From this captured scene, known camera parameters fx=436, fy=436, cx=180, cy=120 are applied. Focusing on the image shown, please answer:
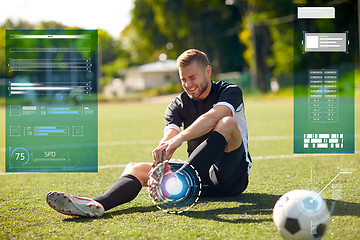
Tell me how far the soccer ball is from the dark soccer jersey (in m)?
0.94

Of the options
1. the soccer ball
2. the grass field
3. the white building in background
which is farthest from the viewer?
the white building in background

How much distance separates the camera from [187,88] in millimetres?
3537

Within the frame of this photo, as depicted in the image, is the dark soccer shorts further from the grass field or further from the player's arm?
the player's arm

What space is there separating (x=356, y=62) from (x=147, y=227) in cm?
3655

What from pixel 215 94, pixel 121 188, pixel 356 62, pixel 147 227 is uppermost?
pixel 356 62

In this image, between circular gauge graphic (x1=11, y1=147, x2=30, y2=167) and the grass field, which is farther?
circular gauge graphic (x1=11, y1=147, x2=30, y2=167)

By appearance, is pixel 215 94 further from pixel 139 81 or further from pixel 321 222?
pixel 139 81

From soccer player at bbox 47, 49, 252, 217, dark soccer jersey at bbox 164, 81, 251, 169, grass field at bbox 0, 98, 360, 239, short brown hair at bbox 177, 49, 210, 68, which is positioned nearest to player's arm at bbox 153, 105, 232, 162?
soccer player at bbox 47, 49, 252, 217

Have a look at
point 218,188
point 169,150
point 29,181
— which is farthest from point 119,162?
point 169,150

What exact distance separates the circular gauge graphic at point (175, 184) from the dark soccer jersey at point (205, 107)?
51cm

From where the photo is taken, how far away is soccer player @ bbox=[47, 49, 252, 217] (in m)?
3.27

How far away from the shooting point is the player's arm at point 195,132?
129 inches
